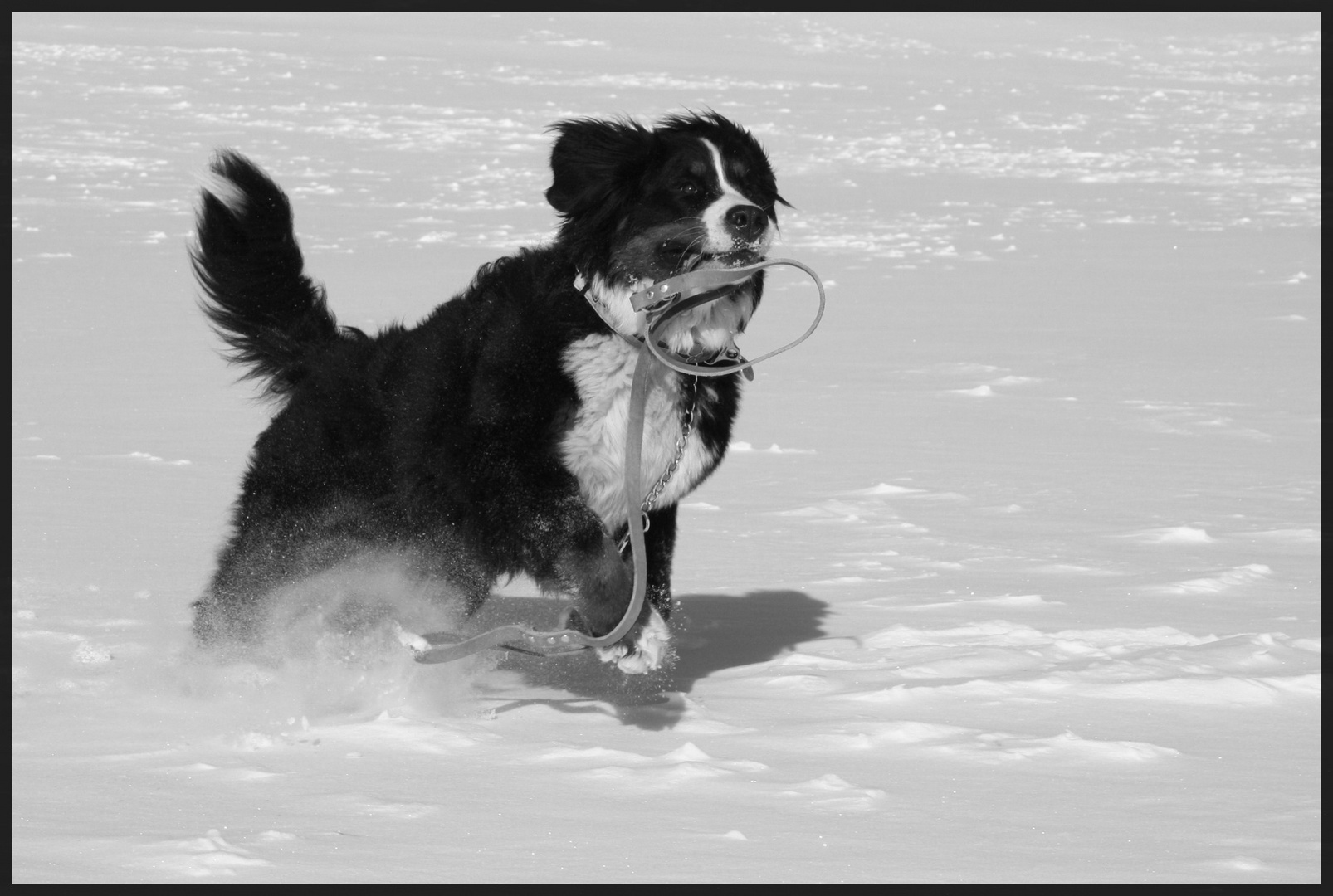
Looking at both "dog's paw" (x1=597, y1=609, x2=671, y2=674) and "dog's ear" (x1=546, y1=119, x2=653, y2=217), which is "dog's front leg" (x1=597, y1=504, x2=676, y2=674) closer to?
"dog's paw" (x1=597, y1=609, x2=671, y2=674)

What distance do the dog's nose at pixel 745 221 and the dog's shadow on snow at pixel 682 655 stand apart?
3.61 feet

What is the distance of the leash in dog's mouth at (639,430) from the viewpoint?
3.90 metres

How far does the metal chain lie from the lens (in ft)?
13.8

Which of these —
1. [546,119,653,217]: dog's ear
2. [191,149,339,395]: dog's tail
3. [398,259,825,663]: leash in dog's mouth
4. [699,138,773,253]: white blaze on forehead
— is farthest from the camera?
[191,149,339,395]: dog's tail

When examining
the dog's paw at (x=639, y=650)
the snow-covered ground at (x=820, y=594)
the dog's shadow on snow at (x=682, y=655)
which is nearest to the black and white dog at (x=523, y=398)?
the dog's paw at (x=639, y=650)

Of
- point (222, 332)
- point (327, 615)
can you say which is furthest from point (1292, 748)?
point (222, 332)

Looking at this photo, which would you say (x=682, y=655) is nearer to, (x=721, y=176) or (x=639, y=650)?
(x=639, y=650)

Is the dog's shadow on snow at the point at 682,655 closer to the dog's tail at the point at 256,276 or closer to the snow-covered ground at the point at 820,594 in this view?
the snow-covered ground at the point at 820,594

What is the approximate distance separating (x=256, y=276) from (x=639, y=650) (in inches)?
60.5

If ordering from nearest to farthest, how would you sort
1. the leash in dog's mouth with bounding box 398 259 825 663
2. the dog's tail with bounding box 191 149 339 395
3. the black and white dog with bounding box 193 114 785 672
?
the leash in dog's mouth with bounding box 398 259 825 663 < the black and white dog with bounding box 193 114 785 672 < the dog's tail with bounding box 191 149 339 395

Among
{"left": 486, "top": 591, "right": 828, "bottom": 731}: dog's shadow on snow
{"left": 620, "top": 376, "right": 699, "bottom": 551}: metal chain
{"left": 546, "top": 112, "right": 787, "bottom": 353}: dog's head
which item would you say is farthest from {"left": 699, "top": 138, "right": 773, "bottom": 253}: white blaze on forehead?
{"left": 486, "top": 591, "right": 828, "bottom": 731}: dog's shadow on snow

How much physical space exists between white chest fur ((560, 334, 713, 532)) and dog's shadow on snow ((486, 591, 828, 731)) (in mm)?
402

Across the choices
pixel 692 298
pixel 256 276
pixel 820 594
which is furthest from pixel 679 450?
pixel 256 276

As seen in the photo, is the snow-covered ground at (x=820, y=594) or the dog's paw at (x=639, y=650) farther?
the dog's paw at (x=639, y=650)
